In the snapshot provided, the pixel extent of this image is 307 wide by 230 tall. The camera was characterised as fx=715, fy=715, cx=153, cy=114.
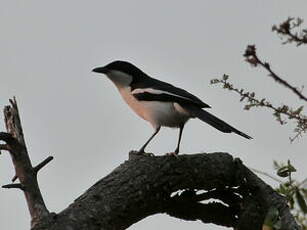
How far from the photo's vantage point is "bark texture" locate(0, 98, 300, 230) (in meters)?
4.27

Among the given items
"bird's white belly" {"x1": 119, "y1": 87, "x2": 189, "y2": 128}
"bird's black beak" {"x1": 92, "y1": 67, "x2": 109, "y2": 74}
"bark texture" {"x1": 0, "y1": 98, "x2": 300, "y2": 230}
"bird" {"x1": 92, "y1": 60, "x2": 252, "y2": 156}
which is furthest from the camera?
"bird's black beak" {"x1": 92, "y1": 67, "x2": 109, "y2": 74}

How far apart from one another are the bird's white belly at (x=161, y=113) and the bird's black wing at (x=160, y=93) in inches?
1.9

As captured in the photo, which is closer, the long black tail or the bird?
the long black tail

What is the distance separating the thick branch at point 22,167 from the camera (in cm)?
429

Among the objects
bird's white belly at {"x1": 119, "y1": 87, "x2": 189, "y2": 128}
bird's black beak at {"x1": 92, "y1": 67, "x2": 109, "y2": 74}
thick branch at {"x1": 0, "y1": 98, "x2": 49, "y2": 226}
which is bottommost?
thick branch at {"x1": 0, "y1": 98, "x2": 49, "y2": 226}

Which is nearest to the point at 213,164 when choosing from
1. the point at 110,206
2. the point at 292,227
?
the point at 292,227

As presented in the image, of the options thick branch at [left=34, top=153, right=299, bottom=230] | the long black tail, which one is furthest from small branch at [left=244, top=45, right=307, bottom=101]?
the long black tail

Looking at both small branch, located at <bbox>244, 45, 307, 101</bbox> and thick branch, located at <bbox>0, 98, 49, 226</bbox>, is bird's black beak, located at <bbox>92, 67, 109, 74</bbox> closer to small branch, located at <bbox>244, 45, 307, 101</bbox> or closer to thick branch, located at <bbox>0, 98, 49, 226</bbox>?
thick branch, located at <bbox>0, 98, 49, 226</bbox>

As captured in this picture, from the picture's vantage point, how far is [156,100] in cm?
652

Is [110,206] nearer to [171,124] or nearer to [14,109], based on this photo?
[14,109]

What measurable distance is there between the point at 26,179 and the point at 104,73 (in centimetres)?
285

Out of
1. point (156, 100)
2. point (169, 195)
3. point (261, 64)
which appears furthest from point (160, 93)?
point (261, 64)

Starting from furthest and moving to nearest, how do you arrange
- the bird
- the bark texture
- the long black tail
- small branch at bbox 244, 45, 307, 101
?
the bird, the long black tail, the bark texture, small branch at bbox 244, 45, 307, 101

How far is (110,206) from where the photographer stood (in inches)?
174
